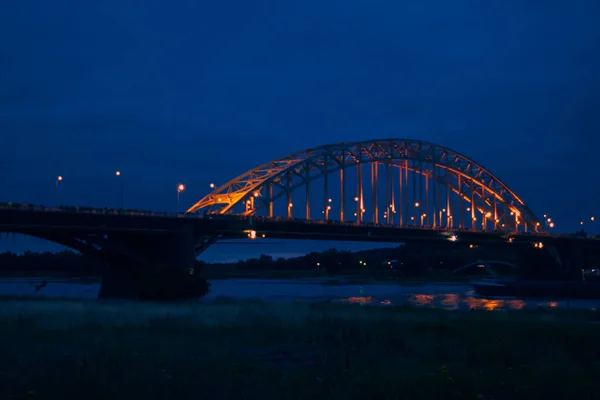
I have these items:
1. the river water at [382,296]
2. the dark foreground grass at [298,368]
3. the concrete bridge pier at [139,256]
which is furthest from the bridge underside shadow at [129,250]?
the dark foreground grass at [298,368]

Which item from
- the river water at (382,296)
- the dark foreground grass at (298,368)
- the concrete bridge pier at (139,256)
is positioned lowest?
the river water at (382,296)

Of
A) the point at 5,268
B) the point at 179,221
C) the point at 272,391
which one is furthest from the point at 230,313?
the point at 5,268

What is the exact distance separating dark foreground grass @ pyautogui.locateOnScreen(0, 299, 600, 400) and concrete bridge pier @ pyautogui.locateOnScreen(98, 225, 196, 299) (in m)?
35.0

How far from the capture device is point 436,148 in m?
105

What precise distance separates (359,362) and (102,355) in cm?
556

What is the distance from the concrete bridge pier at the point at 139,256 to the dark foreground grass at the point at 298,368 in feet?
115

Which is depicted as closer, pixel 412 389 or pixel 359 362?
pixel 412 389

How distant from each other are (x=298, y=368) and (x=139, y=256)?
47.6 metres

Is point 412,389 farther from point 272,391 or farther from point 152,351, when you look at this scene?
point 152,351

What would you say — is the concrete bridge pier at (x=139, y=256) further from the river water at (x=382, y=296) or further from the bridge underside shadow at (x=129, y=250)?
the river water at (x=382, y=296)

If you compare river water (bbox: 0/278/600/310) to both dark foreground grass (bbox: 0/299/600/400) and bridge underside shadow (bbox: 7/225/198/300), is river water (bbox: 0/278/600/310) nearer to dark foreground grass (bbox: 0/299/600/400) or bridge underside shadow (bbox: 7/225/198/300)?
bridge underside shadow (bbox: 7/225/198/300)

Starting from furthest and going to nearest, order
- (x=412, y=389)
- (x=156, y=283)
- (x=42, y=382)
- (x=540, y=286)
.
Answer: (x=540, y=286) < (x=156, y=283) < (x=412, y=389) < (x=42, y=382)

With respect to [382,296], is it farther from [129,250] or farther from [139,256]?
[129,250]

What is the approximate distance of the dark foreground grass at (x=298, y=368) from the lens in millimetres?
13781
